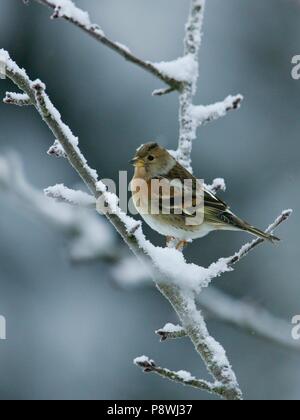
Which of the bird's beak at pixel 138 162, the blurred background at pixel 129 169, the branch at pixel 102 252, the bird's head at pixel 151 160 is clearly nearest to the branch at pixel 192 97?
the branch at pixel 102 252

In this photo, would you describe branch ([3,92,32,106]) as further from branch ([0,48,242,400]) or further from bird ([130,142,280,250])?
bird ([130,142,280,250])

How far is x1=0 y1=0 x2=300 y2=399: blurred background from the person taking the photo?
9.64 meters

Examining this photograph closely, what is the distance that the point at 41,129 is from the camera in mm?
10852

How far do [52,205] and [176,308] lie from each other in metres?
0.48

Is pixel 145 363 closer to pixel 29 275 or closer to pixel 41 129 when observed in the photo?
pixel 29 275

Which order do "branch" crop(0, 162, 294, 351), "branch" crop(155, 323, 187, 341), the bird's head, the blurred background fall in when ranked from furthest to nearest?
the blurred background → the bird's head → "branch" crop(155, 323, 187, 341) → "branch" crop(0, 162, 294, 351)

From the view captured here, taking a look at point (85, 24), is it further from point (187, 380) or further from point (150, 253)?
point (187, 380)

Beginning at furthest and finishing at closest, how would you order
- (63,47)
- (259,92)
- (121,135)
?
1. (259,92)
2. (63,47)
3. (121,135)

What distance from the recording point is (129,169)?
359 inches

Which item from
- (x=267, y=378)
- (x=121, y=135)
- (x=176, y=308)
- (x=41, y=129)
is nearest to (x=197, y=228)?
(x=176, y=308)

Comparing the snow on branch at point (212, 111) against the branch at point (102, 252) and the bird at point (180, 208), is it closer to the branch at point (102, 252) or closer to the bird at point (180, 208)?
the branch at point (102, 252)

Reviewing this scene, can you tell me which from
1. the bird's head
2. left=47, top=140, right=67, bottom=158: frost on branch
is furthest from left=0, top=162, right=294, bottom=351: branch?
the bird's head

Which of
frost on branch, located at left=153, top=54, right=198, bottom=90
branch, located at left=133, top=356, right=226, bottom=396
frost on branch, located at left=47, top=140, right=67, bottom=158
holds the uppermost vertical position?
frost on branch, located at left=153, top=54, right=198, bottom=90

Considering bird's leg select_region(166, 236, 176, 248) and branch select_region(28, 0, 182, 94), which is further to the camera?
bird's leg select_region(166, 236, 176, 248)
